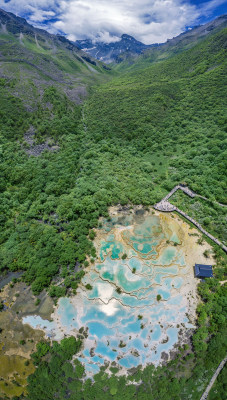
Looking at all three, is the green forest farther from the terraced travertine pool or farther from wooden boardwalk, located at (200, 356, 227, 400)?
the terraced travertine pool

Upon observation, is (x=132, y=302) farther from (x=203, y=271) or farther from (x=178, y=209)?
(x=178, y=209)

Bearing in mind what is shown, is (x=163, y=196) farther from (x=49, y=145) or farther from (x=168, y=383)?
(x=49, y=145)

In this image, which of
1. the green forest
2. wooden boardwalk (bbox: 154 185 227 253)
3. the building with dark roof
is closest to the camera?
the green forest

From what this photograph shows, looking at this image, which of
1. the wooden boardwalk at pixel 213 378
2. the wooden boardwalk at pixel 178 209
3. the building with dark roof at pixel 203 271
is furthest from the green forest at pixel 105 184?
the wooden boardwalk at pixel 178 209

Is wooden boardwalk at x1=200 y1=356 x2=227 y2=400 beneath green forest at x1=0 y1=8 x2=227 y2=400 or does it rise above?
beneath

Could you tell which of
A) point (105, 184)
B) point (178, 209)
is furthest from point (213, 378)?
point (105, 184)

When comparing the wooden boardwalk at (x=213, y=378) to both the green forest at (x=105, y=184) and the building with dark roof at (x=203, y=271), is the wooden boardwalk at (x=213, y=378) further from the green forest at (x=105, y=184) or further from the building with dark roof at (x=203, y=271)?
the building with dark roof at (x=203, y=271)

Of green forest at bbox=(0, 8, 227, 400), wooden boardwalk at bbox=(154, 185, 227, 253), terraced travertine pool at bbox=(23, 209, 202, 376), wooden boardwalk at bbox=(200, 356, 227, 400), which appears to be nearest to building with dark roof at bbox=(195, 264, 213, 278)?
green forest at bbox=(0, 8, 227, 400)
